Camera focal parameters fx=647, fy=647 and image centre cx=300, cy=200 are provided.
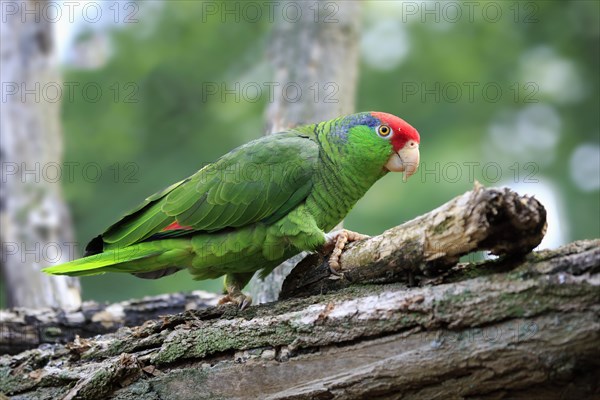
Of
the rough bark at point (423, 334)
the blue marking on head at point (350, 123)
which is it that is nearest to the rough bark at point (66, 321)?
the rough bark at point (423, 334)

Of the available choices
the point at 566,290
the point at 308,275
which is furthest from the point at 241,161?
the point at 566,290

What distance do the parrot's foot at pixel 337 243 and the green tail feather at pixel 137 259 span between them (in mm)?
928

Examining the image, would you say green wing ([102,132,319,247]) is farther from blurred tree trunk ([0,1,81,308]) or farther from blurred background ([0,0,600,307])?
blurred background ([0,0,600,307])

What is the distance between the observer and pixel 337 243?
373cm

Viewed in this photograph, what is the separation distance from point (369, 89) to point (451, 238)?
22.9 ft

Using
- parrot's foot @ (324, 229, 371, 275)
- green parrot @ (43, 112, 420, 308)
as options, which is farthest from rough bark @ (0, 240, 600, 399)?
green parrot @ (43, 112, 420, 308)

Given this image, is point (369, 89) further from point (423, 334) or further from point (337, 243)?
point (423, 334)

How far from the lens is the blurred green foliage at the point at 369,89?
938 cm

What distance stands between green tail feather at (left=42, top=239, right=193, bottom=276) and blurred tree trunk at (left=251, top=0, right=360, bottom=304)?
1.12 m

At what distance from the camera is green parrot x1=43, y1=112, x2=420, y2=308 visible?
4.05 m

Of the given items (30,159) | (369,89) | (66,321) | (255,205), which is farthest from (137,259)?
(369,89)

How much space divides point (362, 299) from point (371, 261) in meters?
0.30

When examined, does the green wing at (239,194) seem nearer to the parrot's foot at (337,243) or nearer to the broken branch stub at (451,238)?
the parrot's foot at (337,243)

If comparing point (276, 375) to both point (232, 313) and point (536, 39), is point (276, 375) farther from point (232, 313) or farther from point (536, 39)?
point (536, 39)
